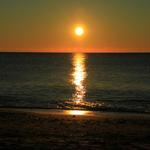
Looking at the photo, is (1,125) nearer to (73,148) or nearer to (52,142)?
(52,142)

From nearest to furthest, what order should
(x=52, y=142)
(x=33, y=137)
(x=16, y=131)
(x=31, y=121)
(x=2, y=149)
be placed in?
(x=2, y=149), (x=52, y=142), (x=33, y=137), (x=16, y=131), (x=31, y=121)

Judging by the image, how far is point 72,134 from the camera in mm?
16562

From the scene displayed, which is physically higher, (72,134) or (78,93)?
(78,93)

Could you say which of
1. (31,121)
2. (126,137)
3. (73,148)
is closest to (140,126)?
(126,137)

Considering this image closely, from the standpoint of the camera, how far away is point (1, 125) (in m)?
19.0

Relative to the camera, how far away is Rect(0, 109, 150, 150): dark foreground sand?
14.3 metres

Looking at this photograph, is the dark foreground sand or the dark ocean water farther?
the dark ocean water

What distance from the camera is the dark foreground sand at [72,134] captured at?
47.1 ft

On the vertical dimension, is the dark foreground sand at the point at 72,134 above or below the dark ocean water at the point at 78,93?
below

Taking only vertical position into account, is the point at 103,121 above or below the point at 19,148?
above

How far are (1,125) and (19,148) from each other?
549 cm

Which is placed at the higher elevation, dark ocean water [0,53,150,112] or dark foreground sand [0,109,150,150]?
dark ocean water [0,53,150,112]

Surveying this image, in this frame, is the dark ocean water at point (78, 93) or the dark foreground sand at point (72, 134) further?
the dark ocean water at point (78, 93)

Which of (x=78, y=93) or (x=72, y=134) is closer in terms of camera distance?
(x=72, y=134)
